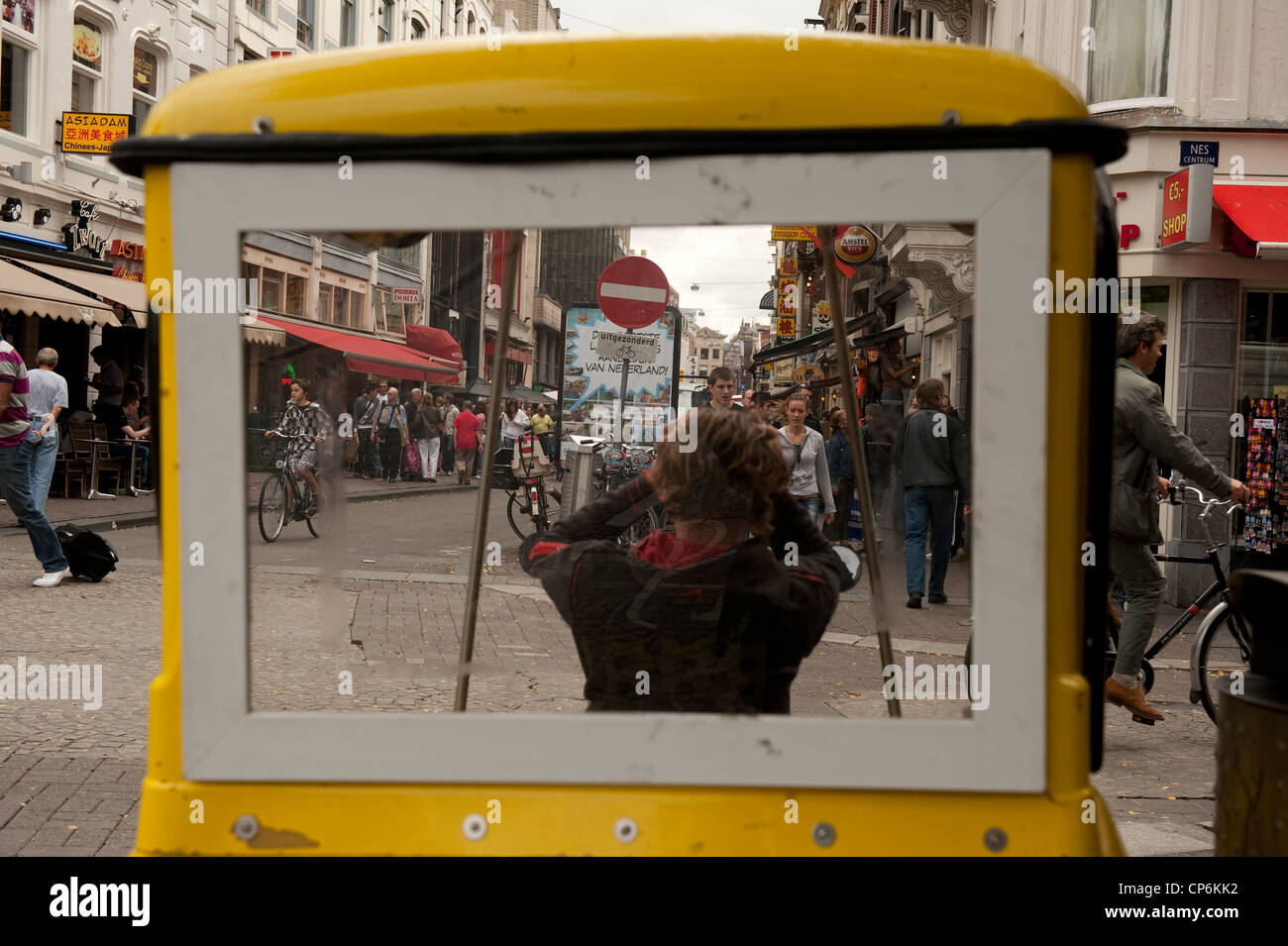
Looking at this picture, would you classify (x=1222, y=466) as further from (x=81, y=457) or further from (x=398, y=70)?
(x=81, y=457)

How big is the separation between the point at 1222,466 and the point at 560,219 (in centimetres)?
1095

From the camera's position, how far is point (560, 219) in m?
1.69

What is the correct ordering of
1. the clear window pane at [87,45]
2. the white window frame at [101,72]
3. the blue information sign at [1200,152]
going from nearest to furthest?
the blue information sign at [1200,152]
the clear window pane at [87,45]
the white window frame at [101,72]

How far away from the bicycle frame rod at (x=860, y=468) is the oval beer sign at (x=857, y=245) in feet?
0.09

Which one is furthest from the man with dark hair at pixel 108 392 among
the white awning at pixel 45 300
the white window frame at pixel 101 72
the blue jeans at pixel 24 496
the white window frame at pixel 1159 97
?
the white window frame at pixel 1159 97

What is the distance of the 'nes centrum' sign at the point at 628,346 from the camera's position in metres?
2.17

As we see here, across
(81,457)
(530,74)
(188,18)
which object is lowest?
(81,457)

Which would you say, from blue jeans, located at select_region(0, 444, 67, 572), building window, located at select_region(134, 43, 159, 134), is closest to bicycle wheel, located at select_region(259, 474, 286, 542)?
blue jeans, located at select_region(0, 444, 67, 572)

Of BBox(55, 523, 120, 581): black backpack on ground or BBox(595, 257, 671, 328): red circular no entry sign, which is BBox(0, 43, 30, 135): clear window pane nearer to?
BBox(55, 523, 120, 581): black backpack on ground

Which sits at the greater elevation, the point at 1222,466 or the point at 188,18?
the point at 188,18

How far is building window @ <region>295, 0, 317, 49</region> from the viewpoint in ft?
97.9

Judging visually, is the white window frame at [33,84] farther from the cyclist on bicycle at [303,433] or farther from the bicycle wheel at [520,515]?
the cyclist on bicycle at [303,433]

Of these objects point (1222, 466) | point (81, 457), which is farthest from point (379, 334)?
point (81, 457)

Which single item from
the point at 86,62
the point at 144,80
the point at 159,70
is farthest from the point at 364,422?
the point at 159,70
